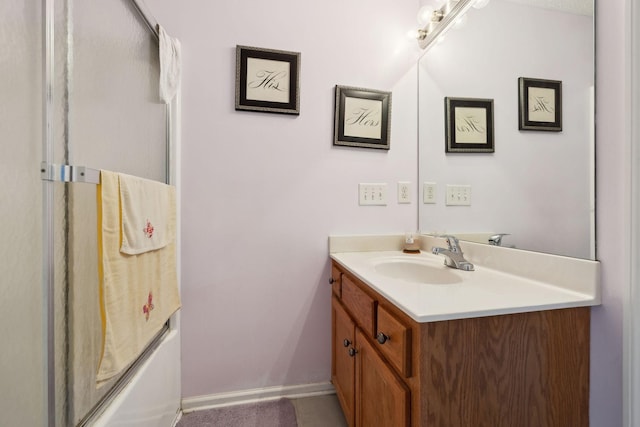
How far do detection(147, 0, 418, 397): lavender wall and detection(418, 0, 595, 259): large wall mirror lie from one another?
0.85 ft

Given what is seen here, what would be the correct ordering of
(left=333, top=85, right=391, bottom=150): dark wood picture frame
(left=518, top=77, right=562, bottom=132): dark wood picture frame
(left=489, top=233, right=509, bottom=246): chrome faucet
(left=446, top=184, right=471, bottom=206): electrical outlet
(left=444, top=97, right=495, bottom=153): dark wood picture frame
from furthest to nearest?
(left=333, top=85, right=391, bottom=150): dark wood picture frame < (left=446, top=184, right=471, bottom=206): electrical outlet < (left=444, top=97, right=495, bottom=153): dark wood picture frame < (left=489, top=233, right=509, bottom=246): chrome faucet < (left=518, top=77, right=562, bottom=132): dark wood picture frame

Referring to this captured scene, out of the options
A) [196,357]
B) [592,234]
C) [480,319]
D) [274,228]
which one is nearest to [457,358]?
[480,319]

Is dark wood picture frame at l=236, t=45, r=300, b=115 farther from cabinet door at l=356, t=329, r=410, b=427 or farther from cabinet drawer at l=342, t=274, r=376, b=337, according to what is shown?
cabinet door at l=356, t=329, r=410, b=427

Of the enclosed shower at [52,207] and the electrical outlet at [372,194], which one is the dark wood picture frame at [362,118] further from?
the enclosed shower at [52,207]

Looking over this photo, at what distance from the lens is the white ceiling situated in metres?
0.69

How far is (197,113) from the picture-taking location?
4.03ft

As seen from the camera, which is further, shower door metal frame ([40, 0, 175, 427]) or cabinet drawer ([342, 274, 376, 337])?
cabinet drawer ([342, 274, 376, 337])

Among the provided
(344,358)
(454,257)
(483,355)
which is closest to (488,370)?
(483,355)

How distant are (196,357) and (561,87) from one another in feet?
5.91

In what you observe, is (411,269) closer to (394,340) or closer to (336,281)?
(336,281)

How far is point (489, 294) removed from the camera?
0.69 meters

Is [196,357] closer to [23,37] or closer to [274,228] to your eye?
[274,228]

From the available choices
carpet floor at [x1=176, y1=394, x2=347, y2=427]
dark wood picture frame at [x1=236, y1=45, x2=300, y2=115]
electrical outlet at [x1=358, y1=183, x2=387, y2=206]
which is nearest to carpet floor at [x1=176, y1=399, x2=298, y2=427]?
carpet floor at [x1=176, y1=394, x2=347, y2=427]

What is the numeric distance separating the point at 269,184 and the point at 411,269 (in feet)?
2.66
